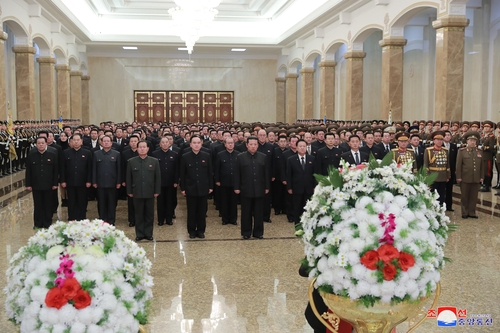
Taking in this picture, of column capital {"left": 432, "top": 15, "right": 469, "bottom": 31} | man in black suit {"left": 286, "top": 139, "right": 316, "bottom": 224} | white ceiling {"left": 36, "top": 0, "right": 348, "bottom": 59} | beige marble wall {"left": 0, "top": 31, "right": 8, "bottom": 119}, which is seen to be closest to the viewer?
man in black suit {"left": 286, "top": 139, "right": 316, "bottom": 224}

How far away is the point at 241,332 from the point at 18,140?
14.8m

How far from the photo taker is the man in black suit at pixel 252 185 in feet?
29.1

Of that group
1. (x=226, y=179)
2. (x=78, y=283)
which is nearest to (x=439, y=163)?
(x=226, y=179)

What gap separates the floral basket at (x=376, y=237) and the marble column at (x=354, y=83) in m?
19.5

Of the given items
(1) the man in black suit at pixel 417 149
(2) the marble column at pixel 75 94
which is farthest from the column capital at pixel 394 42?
(2) the marble column at pixel 75 94

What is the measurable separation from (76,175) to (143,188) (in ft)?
5.69

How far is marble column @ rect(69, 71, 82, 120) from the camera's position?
32.1 metres

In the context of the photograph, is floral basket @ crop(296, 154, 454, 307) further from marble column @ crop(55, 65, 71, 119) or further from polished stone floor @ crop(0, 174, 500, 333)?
marble column @ crop(55, 65, 71, 119)

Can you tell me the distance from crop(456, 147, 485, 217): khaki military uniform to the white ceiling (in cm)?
1743

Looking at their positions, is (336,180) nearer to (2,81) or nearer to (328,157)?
(328,157)

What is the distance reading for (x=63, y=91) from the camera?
28.0 m

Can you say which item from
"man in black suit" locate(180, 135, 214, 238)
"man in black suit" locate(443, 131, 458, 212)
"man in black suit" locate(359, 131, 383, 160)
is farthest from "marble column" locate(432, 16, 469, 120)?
"man in black suit" locate(180, 135, 214, 238)

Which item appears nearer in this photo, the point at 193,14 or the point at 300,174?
the point at 300,174

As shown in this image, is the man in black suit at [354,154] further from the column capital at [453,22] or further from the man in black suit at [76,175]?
the column capital at [453,22]
